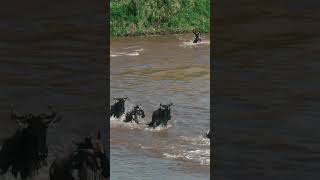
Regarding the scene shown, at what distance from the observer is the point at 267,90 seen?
614 centimetres

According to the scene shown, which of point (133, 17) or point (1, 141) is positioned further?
point (133, 17)

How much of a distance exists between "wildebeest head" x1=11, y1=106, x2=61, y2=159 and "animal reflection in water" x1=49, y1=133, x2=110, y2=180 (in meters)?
0.20

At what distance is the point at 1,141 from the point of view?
6168mm

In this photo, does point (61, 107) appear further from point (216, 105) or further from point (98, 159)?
point (216, 105)

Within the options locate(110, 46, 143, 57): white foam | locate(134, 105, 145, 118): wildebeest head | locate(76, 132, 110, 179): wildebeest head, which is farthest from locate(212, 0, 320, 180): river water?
locate(110, 46, 143, 57): white foam

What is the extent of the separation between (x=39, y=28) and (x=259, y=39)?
6.23ft

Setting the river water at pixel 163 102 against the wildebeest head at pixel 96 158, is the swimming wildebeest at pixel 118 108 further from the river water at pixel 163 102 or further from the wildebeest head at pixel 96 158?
the wildebeest head at pixel 96 158

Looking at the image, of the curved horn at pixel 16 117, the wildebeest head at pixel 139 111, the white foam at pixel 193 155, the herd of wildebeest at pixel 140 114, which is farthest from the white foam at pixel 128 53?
the curved horn at pixel 16 117

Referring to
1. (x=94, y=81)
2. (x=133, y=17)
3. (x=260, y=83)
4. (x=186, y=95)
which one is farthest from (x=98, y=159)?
(x=133, y=17)

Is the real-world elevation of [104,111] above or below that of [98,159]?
above

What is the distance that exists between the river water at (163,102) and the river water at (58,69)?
4494 mm

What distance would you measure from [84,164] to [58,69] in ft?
2.87

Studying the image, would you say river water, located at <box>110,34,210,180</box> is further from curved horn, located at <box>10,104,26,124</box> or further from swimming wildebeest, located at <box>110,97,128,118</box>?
curved horn, located at <box>10,104,26,124</box>

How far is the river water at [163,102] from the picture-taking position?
37.0ft
